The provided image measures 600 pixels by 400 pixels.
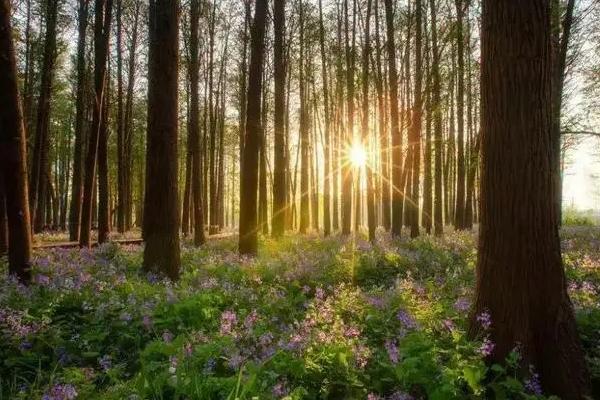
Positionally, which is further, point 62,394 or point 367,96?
point 367,96

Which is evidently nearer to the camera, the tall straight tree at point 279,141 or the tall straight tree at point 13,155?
the tall straight tree at point 13,155

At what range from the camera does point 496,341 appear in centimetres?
503

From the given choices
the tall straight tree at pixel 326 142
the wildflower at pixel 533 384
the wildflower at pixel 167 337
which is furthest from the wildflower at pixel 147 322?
the tall straight tree at pixel 326 142

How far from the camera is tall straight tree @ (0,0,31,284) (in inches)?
348

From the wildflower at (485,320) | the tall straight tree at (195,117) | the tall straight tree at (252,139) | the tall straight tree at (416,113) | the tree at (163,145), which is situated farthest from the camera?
the tall straight tree at (416,113)

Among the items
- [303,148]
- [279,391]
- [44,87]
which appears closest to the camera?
[279,391]

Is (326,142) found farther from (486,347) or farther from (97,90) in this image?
(486,347)

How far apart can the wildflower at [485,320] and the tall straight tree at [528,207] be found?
0.07 metres

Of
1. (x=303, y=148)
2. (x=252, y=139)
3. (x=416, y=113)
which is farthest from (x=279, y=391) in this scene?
(x=303, y=148)

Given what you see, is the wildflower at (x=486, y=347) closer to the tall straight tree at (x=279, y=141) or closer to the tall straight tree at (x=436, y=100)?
the tall straight tree at (x=436, y=100)

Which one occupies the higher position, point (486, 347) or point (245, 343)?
point (486, 347)

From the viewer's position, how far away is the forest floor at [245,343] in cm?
423

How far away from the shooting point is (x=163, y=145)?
1082 cm

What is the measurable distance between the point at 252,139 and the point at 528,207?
1048 centimetres
